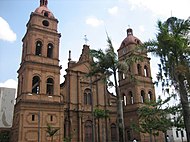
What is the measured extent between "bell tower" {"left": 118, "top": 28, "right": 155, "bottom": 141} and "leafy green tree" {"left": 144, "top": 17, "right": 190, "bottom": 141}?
19994 millimetres

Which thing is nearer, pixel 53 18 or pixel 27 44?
pixel 27 44

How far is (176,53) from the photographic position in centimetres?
1335

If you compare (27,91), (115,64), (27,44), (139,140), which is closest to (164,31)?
(115,64)

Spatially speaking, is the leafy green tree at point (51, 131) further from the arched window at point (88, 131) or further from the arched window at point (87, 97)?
the arched window at point (87, 97)

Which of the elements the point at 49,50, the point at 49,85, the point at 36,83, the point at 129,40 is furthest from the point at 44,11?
the point at 129,40

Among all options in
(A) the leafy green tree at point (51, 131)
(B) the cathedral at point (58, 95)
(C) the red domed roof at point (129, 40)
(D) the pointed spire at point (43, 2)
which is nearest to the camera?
(A) the leafy green tree at point (51, 131)

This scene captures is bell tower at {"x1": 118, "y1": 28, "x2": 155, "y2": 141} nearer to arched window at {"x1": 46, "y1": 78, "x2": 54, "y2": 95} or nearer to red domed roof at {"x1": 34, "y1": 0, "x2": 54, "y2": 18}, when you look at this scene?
arched window at {"x1": 46, "y1": 78, "x2": 54, "y2": 95}

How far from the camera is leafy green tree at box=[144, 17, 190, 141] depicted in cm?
1284

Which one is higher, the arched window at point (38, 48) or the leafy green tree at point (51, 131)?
the arched window at point (38, 48)

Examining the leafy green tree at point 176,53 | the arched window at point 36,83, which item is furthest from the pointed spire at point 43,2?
the leafy green tree at point 176,53

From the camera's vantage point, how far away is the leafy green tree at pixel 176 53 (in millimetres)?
12844

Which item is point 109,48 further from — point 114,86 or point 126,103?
point 126,103

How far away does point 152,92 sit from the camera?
123ft

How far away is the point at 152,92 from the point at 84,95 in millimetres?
11867
